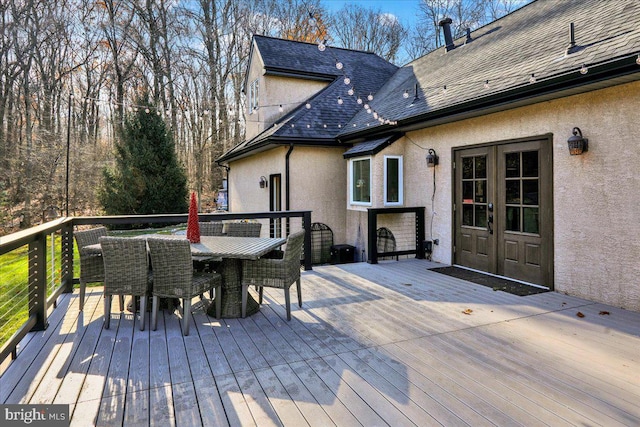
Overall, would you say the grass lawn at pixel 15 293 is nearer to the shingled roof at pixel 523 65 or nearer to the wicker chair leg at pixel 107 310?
the wicker chair leg at pixel 107 310

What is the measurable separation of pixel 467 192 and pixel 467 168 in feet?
1.31

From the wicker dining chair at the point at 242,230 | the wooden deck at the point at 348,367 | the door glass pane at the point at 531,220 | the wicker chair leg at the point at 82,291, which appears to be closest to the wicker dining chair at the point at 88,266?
the wicker chair leg at the point at 82,291

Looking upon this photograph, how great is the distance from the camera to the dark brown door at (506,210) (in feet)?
16.5

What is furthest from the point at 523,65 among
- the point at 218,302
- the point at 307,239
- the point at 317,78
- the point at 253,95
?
the point at 253,95

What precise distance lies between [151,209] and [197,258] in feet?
30.9

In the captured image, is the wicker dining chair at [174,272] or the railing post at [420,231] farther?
the railing post at [420,231]

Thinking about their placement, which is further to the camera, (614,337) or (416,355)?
(614,337)

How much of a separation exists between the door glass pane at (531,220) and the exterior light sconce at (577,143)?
950 millimetres

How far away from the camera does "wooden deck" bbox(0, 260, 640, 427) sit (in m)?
2.25

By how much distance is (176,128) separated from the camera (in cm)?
1897

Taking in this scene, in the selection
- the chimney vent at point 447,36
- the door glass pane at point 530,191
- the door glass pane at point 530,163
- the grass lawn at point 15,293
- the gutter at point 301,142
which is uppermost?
the chimney vent at point 447,36

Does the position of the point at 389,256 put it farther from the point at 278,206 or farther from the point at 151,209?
the point at 151,209

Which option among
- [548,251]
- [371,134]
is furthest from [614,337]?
[371,134]

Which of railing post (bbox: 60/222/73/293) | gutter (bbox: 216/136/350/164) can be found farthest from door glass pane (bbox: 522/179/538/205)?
railing post (bbox: 60/222/73/293)
